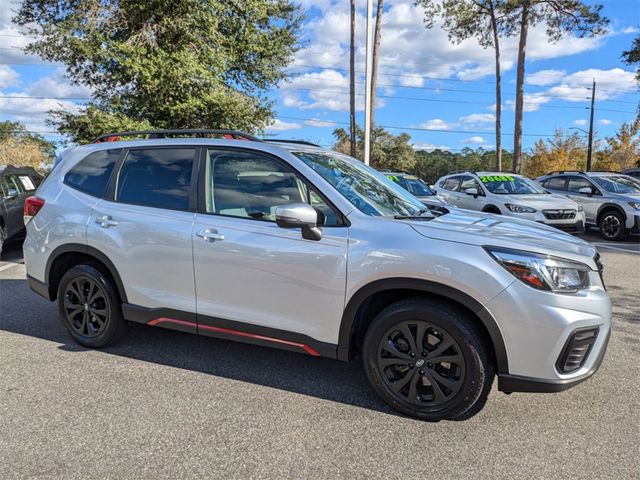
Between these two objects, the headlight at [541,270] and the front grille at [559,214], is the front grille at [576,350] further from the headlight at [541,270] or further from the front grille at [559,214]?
the front grille at [559,214]

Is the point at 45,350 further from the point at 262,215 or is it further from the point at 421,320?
the point at 421,320

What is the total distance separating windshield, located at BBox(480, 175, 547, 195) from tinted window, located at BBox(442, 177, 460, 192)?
886 mm

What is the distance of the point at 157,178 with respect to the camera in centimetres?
409

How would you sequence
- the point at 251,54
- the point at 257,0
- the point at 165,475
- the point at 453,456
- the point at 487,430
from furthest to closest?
1. the point at 251,54
2. the point at 257,0
3. the point at 487,430
4. the point at 453,456
5. the point at 165,475

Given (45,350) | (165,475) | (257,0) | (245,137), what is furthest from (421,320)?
(257,0)

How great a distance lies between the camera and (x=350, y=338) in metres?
3.29

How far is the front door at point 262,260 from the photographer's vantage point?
3.29 meters

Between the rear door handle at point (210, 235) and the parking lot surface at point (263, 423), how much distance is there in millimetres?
1071

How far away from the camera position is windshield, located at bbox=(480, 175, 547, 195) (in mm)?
11641

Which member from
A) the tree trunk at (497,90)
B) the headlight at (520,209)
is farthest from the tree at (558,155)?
the headlight at (520,209)

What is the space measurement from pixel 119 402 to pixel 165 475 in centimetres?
98

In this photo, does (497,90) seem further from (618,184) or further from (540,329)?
(540,329)

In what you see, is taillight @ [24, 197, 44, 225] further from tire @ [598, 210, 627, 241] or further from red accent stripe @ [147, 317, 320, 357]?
tire @ [598, 210, 627, 241]

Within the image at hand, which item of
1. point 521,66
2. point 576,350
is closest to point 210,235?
point 576,350
